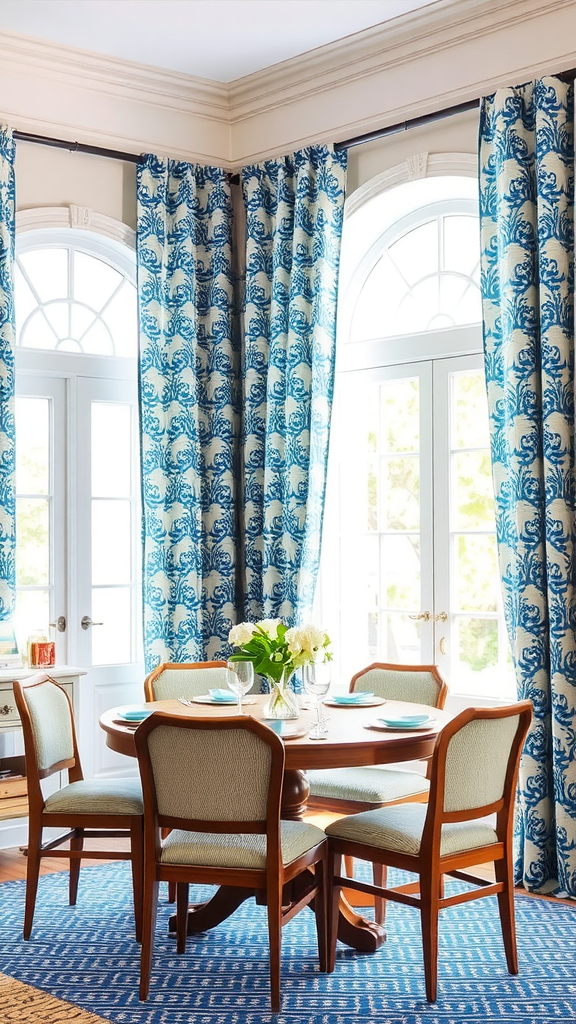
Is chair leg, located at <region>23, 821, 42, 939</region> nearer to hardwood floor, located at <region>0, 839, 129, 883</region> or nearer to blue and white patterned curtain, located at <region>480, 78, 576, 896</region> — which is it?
hardwood floor, located at <region>0, 839, 129, 883</region>

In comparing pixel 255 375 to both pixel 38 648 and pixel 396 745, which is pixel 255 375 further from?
pixel 396 745

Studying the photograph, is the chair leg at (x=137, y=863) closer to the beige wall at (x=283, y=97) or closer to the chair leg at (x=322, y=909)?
the chair leg at (x=322, y=909)

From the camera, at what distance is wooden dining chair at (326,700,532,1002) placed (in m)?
3.26

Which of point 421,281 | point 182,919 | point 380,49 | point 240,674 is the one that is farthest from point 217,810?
point 380,49

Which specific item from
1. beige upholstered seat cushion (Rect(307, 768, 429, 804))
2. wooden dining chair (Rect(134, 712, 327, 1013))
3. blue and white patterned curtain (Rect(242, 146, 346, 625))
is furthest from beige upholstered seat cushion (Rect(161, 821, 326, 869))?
blue and white patterned curtain (Rect(242, 146, 346, 625))

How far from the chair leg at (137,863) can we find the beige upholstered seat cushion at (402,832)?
66 centimetres

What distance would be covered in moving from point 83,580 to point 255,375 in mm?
1346

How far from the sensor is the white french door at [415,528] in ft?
16.8

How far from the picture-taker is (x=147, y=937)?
130 inches

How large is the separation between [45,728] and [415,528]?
6.97ft

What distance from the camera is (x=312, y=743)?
334cm

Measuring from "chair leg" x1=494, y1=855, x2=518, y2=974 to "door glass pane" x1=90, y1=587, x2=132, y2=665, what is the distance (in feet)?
8.88

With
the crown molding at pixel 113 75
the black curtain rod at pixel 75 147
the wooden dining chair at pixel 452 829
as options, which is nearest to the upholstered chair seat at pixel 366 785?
the wooden dining chair at pixel 452 829

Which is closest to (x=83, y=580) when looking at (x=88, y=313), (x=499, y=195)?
(x=88, y=313)
